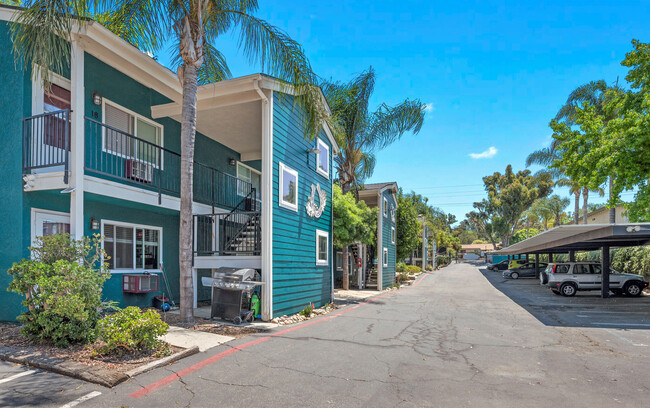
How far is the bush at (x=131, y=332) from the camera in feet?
18.7

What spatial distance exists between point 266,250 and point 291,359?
3.94 meters

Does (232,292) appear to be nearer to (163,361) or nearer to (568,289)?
(163,361)

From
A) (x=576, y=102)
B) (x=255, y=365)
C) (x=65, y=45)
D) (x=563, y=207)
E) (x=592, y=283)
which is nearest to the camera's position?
(x=255, y=365)

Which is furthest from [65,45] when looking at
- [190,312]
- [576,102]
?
[576,102]

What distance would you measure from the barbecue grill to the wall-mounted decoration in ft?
13.4

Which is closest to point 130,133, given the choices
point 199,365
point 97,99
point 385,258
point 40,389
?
point 97,99

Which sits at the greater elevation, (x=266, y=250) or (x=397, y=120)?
(x=397, y=120)

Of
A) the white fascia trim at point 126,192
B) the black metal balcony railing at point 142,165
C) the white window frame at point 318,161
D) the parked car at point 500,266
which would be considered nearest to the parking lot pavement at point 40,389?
the white fascia trim at point 126,192

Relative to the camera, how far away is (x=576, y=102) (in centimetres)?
2714

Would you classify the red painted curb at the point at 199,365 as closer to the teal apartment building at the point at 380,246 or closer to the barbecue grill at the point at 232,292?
the barbecue grill at the point at 232,292

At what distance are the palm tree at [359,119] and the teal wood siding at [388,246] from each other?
2.94 meters

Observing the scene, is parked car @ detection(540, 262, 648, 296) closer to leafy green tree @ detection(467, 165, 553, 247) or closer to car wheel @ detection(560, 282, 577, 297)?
car wheel @ detection(560, 282, 577, 297)

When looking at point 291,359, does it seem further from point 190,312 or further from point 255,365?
point 190,312

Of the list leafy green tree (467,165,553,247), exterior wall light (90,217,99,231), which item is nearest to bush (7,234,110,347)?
exterior wall light (90,217,99,231)
